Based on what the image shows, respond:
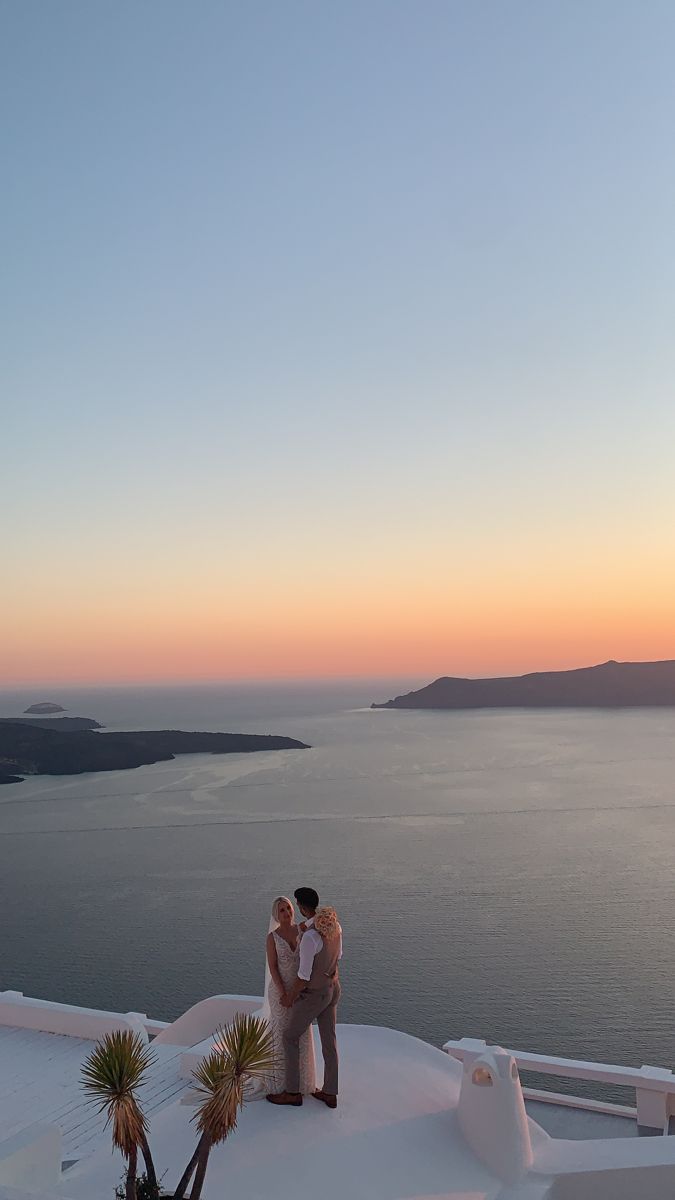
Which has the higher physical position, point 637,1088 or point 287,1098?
point 287,1098

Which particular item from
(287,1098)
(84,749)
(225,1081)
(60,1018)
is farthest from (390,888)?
(84,749)

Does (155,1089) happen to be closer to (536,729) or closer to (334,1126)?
(334,1126)

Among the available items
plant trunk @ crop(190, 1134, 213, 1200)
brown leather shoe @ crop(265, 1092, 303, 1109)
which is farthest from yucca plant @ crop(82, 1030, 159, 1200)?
brown leather shoe @ crop(265, 1092, 303, 1109)

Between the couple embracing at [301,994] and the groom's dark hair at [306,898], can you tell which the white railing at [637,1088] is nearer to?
the couple embracing at [301,994]

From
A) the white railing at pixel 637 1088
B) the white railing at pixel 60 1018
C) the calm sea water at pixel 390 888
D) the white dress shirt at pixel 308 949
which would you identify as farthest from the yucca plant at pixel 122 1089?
the calm sea water at pixel 390 888

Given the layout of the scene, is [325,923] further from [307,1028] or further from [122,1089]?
[122,1089]

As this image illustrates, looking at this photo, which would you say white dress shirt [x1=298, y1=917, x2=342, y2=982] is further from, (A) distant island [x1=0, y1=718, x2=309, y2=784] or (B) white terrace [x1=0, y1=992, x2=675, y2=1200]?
(A) distant island [x1=0, y1=718, x2=309, y2=784]

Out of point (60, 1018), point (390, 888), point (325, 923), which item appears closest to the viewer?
point (325, 923)
